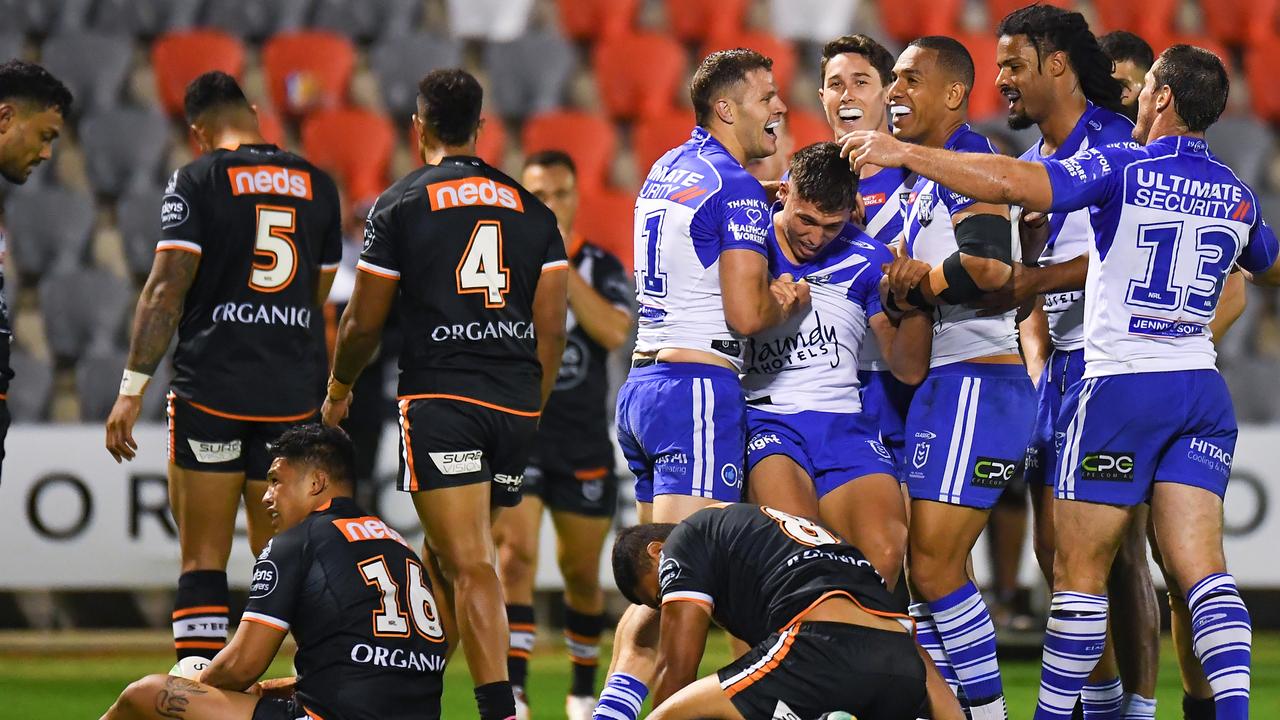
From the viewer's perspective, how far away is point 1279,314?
11.5m

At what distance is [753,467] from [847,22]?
7.97m

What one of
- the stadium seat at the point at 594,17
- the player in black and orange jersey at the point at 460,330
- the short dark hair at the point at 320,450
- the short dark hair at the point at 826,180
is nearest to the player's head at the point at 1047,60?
the short dark hair at the point at 826,180

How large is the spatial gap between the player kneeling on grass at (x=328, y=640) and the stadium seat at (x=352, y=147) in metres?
6.61

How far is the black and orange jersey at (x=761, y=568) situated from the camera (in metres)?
4.48

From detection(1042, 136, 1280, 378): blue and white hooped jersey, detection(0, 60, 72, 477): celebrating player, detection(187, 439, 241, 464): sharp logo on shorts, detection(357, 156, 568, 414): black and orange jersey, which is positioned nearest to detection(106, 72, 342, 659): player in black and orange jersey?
detection(187, 439, 241, 464): sharp logo on shorts

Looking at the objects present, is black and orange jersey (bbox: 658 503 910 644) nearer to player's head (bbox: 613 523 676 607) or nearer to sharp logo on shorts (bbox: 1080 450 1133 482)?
player's head (bbox: 613 523 676 607)

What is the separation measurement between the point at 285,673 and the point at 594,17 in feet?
20.1

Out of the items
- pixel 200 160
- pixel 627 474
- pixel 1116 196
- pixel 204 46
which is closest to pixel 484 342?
pixel 200 160

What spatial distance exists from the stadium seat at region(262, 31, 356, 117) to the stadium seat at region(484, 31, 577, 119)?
3.65 feet

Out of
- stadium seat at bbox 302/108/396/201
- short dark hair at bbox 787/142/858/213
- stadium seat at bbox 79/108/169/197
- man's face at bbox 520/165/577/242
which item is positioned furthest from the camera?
stadium seat at bbox 302/108/396/201

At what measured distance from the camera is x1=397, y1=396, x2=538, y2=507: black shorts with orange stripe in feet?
18.1

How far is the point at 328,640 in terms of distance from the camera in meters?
4.77

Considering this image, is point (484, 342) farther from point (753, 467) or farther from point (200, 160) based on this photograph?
point (200, 160)

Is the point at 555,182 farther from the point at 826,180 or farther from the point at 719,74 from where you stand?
the point at 826,180
